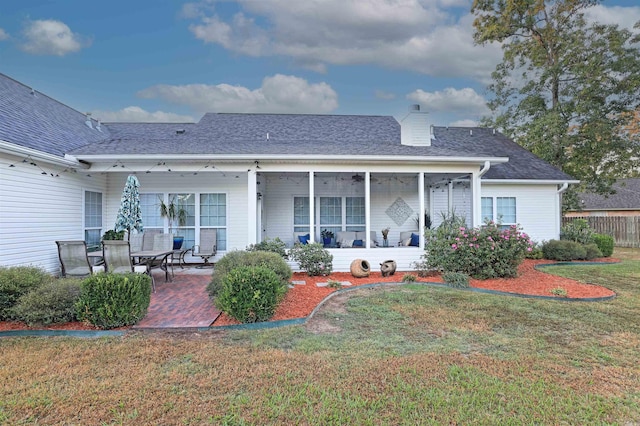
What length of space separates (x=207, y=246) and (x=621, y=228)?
19846 millimetres

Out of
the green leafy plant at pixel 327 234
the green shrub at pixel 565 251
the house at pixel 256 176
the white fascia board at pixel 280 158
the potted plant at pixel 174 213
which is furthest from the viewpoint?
the green leafy plant at pixel 327 234

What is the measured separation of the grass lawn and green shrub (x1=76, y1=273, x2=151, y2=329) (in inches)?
13.6

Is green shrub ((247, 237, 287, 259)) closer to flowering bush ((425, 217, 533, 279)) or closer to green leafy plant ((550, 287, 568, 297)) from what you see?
flowering bush ((425, 217, 533, 279))

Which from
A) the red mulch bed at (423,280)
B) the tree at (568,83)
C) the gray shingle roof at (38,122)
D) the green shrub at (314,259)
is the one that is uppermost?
the tree at (568,83)

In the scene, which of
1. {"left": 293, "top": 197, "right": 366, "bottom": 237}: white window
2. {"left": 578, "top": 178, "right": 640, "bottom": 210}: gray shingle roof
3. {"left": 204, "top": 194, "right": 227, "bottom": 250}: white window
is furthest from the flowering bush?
{"left": 578, "top": 178, "right": 640, "bottom": 210}: gray shingle roof

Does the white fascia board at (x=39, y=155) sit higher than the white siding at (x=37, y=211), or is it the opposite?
the white fascia board at (x=39, y=155)

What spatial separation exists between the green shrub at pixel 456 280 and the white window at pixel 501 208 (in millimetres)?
5931

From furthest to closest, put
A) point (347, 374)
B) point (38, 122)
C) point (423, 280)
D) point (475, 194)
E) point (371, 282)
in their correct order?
point (475, 194) → point (38, 122) → point (423, 280) → point (371, 282) → point (347, 374)

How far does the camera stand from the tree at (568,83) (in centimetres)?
1495

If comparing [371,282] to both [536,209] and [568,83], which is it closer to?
[536,209]

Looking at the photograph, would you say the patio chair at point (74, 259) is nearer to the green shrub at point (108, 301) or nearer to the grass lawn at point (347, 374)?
the green shrub at point (108, 301)

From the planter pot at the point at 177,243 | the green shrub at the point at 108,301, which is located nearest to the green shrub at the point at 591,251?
the planter pot at the point at 177,243

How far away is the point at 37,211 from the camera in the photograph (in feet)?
25.2

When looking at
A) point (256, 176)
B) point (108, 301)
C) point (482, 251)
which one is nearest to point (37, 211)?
point (108, 301)
